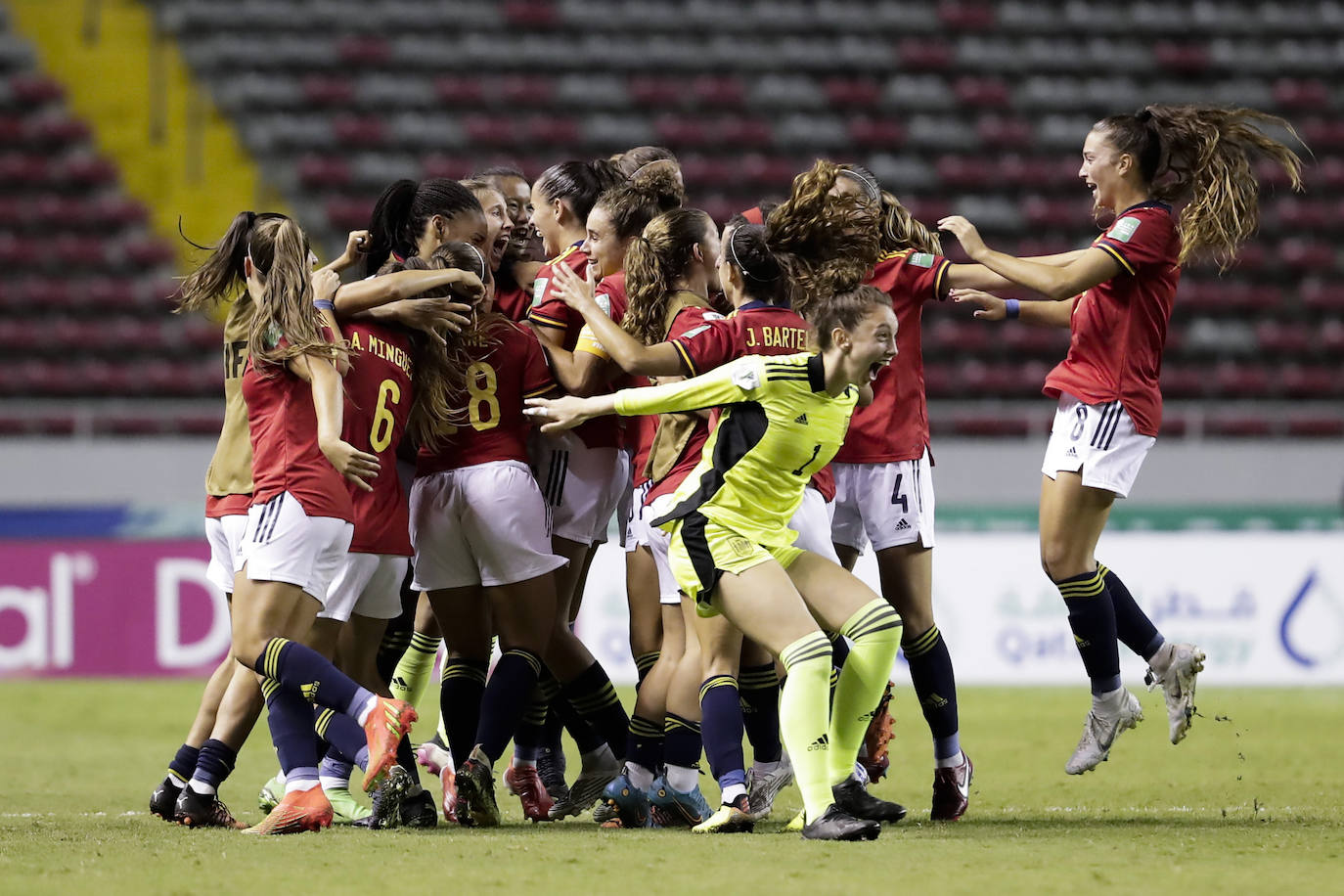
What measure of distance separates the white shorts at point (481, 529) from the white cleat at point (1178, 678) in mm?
2258

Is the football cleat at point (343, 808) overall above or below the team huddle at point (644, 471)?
below

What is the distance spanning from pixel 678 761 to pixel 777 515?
984 mm

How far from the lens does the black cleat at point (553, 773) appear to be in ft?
20.0

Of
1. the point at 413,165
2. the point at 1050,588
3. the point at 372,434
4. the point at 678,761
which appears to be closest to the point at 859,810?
the point at 678,761

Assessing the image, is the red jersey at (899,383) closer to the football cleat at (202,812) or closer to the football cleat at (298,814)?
the football cleat at (298,814)

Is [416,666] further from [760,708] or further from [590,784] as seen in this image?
[760,708]

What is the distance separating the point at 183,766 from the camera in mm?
5672

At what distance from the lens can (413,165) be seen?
60.0 feet

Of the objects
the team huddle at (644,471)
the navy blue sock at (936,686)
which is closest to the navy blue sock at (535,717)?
the team huddle at (644,471)

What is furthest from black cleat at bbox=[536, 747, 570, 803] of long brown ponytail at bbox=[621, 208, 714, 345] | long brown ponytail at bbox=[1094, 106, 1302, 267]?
long brown ponytail at bbox=[1094, 106, 1302, 267]

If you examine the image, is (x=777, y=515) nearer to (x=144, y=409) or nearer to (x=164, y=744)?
(x=164, y=744)

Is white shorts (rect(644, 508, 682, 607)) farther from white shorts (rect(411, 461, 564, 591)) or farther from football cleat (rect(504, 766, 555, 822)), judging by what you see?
football cleat (rect(504, 766, 555, 822))

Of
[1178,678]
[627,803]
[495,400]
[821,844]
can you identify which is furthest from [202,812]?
[1178,678]

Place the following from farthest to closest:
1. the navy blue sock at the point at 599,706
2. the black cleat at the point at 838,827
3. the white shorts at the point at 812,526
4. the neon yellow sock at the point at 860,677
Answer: the navy blue sock at the point at 599,706 < the white shorts at the point at 812,526 < the neon yellow sock at the point at 860,677 < the black cleat at the point at 838,827
